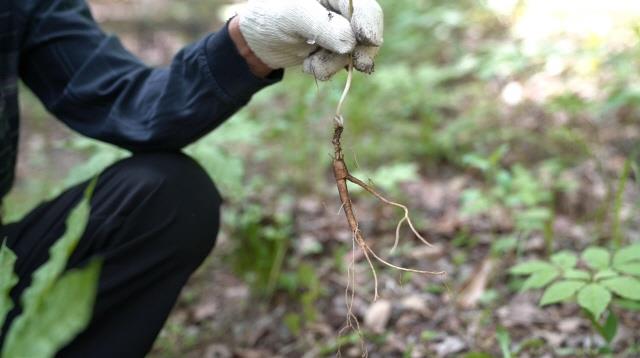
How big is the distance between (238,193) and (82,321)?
1419 millimetres

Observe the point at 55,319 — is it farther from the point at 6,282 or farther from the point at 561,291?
the point at 561,291

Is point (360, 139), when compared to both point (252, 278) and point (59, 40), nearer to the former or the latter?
point (252, 278)

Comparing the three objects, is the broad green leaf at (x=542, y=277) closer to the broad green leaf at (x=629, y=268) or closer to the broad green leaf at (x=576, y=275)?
the broad green leaf at (x=576, y=275)

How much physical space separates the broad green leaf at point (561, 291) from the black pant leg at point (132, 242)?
78 centimetres

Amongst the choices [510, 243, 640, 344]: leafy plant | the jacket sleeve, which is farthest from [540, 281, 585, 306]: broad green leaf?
the jacket sleeve

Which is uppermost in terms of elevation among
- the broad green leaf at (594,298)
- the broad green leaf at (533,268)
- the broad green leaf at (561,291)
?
the broad green leaf at (594,298)

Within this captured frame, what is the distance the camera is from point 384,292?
2.02 meters

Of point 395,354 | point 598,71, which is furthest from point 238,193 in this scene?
point 598,71

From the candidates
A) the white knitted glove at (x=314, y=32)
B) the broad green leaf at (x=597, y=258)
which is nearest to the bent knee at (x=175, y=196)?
the white knitted glove at (x=314, y=32)

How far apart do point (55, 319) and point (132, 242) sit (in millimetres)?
691

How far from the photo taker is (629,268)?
52.7 inches

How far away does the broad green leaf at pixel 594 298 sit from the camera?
4.09ft

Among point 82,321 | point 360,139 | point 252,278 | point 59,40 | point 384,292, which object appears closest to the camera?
point 82,321

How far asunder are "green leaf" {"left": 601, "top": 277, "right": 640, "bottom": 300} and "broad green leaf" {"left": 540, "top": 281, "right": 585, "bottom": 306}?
55 millimetres
